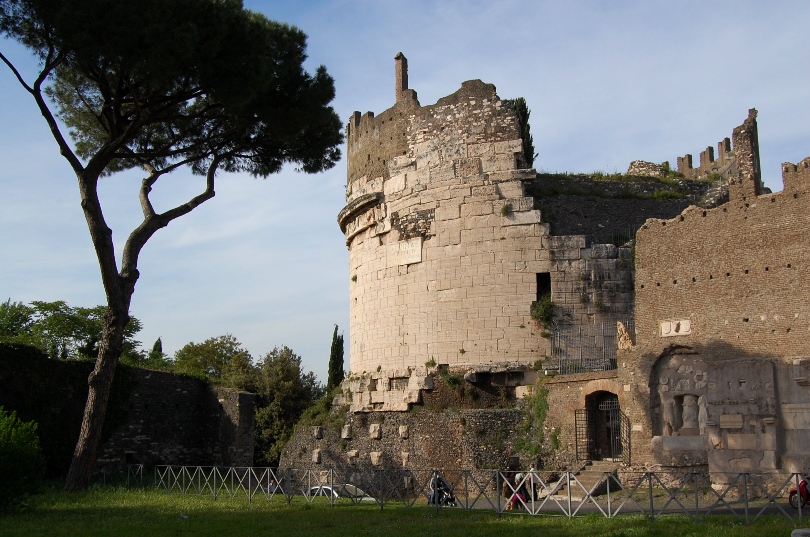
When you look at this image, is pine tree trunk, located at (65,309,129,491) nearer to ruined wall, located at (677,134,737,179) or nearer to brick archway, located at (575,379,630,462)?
brick archway, located at (575,379,630,462)

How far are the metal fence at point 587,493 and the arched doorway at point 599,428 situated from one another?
88 cm

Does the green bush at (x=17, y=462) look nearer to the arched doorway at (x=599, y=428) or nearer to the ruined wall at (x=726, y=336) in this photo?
the arched doorway at (x=599, y=428)

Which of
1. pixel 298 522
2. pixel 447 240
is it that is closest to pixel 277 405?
pixel 447 240

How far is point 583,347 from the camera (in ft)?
58.1

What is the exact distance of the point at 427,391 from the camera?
1875cm

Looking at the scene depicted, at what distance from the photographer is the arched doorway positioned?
16.0 m

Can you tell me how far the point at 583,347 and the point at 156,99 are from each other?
1011cm

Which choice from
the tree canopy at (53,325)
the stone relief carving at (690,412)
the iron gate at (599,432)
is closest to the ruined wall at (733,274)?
the stone relief carving at (690,412)

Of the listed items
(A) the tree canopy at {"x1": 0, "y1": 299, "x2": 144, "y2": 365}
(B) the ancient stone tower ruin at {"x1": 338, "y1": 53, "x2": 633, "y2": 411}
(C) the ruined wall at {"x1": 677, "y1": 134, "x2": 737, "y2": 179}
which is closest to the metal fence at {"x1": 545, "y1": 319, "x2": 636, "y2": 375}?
(B) the ancient stone tower ruin at {"x1": 338, "y1": 53, "x2": 633, "y2": 411}

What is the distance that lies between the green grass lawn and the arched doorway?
419 cm

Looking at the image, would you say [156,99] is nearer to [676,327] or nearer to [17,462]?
[17,462]

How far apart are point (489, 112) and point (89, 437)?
10932mm

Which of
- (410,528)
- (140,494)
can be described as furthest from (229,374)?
(410,528)

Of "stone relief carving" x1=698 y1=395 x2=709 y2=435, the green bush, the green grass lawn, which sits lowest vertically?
the green grass lawn
